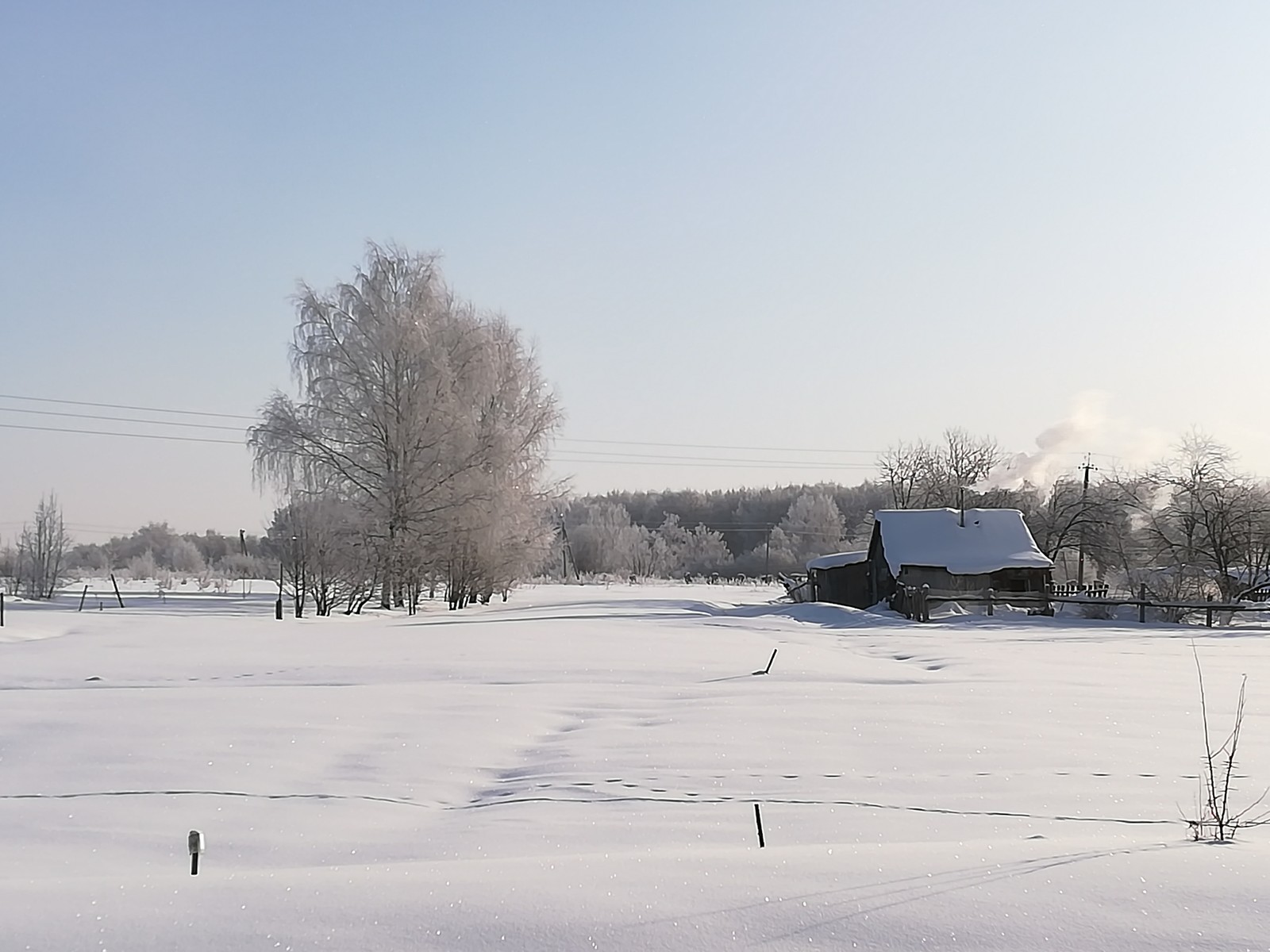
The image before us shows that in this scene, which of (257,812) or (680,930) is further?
(257,812)

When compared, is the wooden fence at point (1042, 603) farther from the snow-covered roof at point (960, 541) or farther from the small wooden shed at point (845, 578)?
the small wooden shed at point (845, 578)

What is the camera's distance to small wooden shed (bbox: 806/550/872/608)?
141ft

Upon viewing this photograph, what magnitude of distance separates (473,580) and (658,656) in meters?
19.2

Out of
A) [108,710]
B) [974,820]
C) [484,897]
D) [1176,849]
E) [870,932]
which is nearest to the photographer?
[870,932]

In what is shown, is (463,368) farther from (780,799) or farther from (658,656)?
(780,799)

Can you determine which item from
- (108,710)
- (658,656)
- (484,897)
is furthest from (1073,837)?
(658,656)

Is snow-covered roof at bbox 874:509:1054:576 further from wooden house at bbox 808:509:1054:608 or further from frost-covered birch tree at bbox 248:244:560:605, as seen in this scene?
frost-covered birch tree at bbox 248:244:560:605

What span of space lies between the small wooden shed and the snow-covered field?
26.2m

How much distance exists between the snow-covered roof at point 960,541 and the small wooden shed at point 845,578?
288 centimetres

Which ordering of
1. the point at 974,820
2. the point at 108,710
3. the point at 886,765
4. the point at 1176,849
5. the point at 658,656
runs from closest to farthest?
the point at 1176,849 → the point at 974,820 → the point at 886,765 → the point at 108,710 → the point at 658,656

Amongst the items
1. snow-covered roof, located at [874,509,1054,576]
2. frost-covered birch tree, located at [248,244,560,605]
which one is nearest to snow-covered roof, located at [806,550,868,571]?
snow-covered roof, located at [874,509,1054,576]

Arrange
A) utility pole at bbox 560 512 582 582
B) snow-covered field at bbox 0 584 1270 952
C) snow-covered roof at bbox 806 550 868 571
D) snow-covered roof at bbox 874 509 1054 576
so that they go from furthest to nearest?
utility pole at bbox 560 512 582 582 → snow-covered roof at bbox 806 550 868 571 → snow-covered roof at bbox 874 509 1054 576 → snow-covered field at bbox 0 584 1270 952

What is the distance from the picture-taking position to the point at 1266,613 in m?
34.1

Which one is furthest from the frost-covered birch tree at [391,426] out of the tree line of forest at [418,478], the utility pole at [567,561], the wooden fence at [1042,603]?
the utility pole at [567,561]
